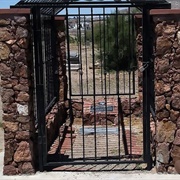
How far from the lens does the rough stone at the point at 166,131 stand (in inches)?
203

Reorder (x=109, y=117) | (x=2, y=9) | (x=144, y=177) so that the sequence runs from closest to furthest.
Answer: (x=2, y=9), (x=144, y=177), (x=109, y=117)

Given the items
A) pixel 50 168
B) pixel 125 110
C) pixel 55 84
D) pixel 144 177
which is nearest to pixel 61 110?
pixel 55 84

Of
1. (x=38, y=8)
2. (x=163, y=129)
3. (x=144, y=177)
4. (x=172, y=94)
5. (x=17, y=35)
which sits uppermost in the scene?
(x=38, y=8)

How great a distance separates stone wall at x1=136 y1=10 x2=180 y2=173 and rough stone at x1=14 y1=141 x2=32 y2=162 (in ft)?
4.91

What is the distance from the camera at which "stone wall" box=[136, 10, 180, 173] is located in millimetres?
4891

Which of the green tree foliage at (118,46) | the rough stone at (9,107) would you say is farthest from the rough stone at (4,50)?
the green tree foliage at (118,46)

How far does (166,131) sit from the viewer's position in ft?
16.9

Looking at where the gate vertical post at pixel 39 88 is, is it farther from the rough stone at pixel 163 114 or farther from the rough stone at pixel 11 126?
the rough stone at pixel 163 114

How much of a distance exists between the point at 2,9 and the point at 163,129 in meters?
2.24

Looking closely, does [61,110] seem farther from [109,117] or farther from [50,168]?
[50,168]

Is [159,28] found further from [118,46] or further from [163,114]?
[118,46]

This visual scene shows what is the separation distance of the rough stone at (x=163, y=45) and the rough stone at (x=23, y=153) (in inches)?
72.9

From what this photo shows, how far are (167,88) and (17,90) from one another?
5.55 ft

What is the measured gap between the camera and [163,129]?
516 centimetres
